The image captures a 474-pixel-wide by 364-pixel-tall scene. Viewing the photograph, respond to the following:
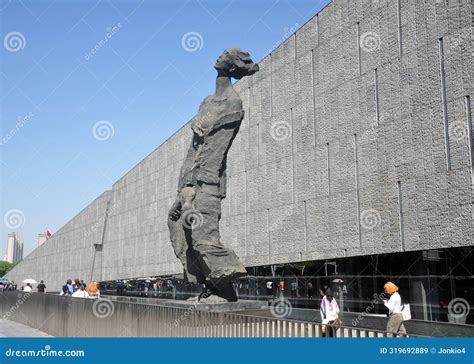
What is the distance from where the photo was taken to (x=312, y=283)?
1719 cm

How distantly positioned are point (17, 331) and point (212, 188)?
820 centimetres

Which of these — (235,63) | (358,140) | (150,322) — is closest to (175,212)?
(150,322)

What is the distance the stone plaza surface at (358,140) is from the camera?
12.9 metres

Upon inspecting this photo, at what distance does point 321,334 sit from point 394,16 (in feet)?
38.4

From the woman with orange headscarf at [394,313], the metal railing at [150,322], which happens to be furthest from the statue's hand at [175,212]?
the woman with orange headscarf at [394,313]

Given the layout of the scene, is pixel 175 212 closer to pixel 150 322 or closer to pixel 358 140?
pixel 150 322

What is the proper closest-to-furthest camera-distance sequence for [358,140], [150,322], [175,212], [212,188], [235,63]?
[150,322], [212,188], [235,63], [175,212], [358,140]

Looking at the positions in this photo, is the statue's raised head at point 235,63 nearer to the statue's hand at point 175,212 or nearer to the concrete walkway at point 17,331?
the statue's hand at point 175,212

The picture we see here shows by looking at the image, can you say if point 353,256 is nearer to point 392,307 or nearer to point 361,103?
point 361,103

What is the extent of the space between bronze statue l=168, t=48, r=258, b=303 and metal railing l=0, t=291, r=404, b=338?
1.03 metres

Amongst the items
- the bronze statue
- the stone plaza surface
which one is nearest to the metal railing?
the bronze statue

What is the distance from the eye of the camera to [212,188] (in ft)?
32.6

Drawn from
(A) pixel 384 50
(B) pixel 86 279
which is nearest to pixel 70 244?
(B) pixel 86 279

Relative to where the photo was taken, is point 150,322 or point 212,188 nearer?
point 150,322
